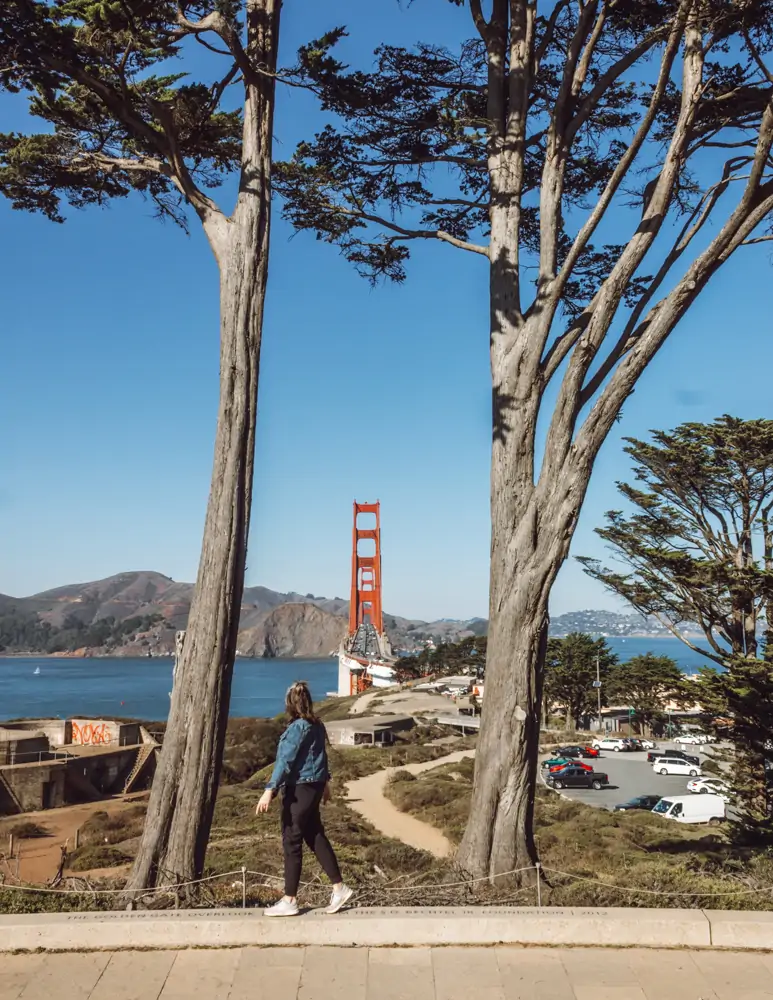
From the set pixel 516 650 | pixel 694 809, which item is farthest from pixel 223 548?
pixel 694 809

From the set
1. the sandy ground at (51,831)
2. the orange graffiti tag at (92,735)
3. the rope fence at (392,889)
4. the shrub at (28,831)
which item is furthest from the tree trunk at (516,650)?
the orange graffiti tag at (92,735)

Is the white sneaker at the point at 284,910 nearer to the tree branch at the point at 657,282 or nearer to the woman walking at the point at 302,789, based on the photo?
the woman walking at the point at 302,789

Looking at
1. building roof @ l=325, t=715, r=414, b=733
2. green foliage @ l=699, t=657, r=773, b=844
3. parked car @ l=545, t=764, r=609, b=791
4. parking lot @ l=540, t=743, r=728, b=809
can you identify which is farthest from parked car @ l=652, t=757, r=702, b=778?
green foliage @ l=699, t=657, r=773, b=844

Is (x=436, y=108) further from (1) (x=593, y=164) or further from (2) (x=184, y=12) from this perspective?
(2) (x=184, y=12)

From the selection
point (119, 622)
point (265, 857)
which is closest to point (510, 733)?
point (265, 857)

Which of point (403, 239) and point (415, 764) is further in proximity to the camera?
point (415, 764)

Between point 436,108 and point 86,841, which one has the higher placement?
point 436,108

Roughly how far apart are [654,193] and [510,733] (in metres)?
2.67

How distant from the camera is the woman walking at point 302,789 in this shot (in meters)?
2.77

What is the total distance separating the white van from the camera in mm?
14781

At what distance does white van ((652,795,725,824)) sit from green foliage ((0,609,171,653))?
469 feet

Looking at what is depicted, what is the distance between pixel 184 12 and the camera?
432cm

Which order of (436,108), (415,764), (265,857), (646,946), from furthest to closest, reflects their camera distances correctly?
1. (415,764)
2. (265,857)
3. (436,108)
4. (646,946)

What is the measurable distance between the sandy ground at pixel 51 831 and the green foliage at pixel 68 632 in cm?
13534
